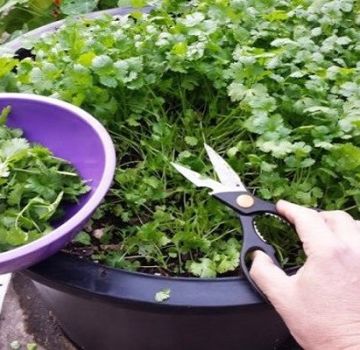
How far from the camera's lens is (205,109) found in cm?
101

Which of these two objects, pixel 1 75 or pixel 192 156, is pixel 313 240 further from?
pixel 1 75

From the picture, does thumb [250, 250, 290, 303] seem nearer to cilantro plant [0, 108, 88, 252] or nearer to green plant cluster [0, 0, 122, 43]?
cilantro plant [0, 108, 88, 252]

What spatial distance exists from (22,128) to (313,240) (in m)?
0.44

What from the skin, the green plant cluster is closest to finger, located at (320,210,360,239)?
the skin

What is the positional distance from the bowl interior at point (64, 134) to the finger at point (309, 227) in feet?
0.78

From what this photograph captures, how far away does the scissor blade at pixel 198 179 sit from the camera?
2.66 ft

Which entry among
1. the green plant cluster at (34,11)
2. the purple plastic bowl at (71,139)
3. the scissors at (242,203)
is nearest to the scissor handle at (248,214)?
the scissors at (242,203)

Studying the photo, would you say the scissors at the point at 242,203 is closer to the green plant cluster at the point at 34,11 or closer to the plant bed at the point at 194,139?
the plant bed at the point at 194,139

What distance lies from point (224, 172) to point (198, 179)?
36 mm

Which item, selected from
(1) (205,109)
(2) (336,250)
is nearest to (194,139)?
(1) (205,109)

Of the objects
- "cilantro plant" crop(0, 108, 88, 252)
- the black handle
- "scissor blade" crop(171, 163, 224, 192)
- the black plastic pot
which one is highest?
"cilantro plant" crop(0, 108, 88, 252)

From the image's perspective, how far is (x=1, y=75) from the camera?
0.91 meters

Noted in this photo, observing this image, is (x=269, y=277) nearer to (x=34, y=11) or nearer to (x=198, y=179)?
(x=198, y=179)

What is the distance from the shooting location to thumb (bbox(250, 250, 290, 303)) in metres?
0.70
